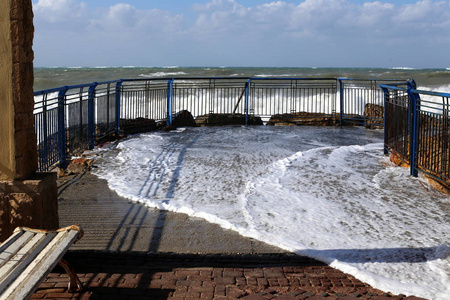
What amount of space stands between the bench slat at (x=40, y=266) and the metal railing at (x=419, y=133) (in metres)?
5.53

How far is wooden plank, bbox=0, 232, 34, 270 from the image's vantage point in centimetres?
391

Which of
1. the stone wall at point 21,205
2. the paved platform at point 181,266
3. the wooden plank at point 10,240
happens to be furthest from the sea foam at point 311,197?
the wooden plank at point 10,240

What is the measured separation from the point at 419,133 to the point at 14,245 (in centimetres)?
702

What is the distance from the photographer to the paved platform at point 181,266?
177 inches

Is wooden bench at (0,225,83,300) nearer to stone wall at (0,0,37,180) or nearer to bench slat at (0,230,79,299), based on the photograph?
bench slat at (0,230,79,299)

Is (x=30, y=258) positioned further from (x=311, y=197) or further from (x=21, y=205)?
(x=311, y=197)

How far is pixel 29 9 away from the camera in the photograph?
16.0 ft

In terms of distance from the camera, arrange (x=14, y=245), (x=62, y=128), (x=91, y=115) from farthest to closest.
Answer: (x=91, y=115), (x=62, y=128), (x=14, y=245)

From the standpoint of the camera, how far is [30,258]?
393 cm

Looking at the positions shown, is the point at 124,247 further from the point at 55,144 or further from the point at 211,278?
the point at 55,144

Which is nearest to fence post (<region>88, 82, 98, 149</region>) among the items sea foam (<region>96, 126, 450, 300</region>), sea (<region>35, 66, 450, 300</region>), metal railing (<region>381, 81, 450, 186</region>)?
sea (<region>35, 66, 450, 300</region>)

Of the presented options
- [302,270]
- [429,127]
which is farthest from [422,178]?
[302,270]

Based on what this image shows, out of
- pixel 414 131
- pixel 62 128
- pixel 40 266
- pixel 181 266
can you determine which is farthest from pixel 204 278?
pixel 414 131

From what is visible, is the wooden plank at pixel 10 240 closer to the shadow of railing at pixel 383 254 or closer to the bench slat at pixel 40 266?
the bench slat at pixel 40 266
